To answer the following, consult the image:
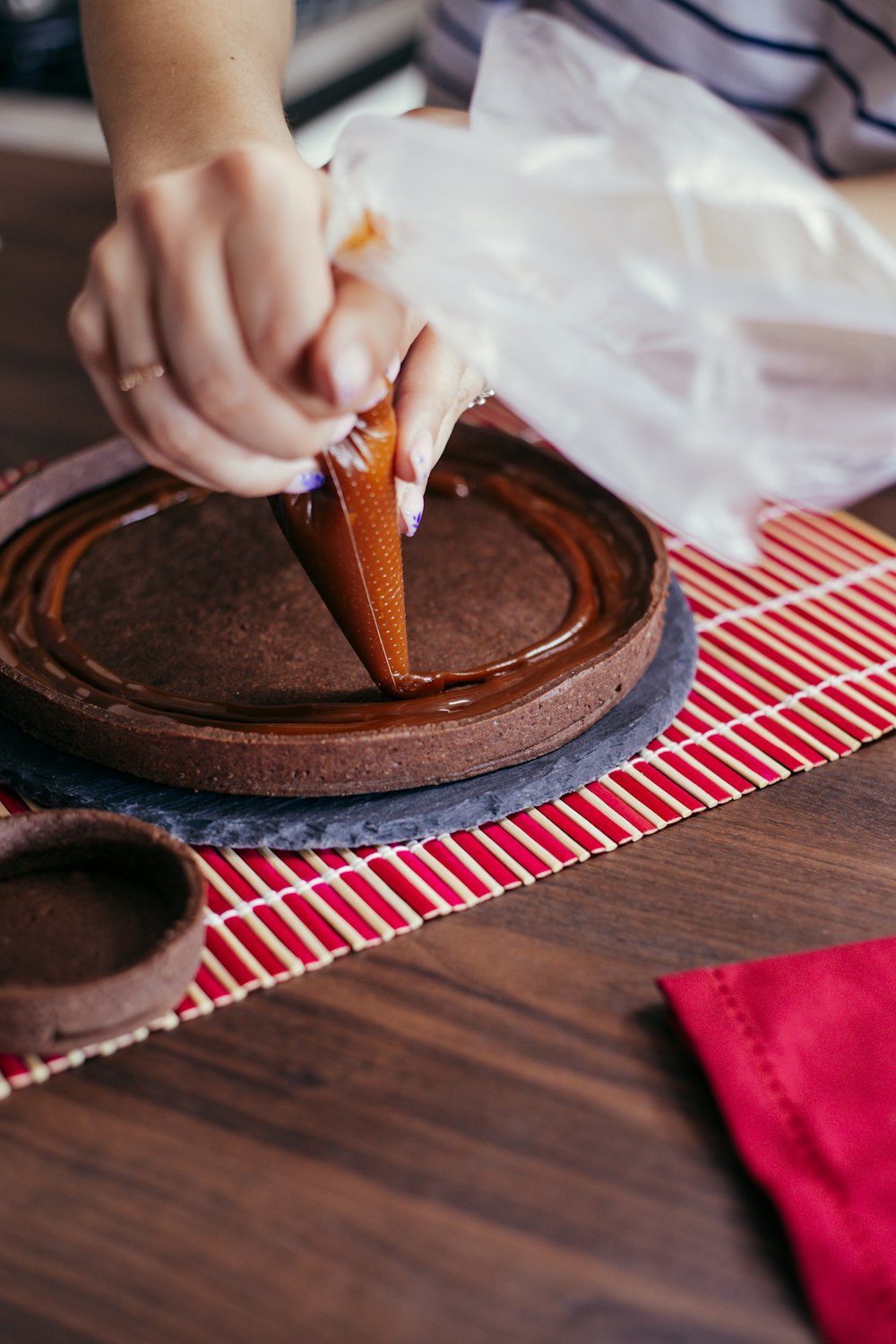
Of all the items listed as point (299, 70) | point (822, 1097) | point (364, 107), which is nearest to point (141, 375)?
point (822, 1097)

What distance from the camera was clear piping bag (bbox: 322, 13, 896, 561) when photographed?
2.41ft

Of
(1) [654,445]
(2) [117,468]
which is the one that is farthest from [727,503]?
(2) [117,468]

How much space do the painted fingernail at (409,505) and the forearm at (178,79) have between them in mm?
274

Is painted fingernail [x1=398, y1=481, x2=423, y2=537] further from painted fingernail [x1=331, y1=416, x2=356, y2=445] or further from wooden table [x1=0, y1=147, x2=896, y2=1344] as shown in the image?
wooden table [x1=0, y1=147, x2=896, y2=1344]

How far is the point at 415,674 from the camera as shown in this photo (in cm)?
93

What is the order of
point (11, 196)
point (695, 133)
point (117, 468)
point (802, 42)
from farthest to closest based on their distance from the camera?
point (11, 196) < point (802, 42) < point (117, 468) < point (695, 133)

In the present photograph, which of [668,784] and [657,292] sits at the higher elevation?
[657,292]

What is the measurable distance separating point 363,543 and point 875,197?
72cm

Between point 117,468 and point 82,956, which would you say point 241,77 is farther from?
point 82,956

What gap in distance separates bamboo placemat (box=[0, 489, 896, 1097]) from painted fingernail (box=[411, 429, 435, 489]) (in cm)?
25

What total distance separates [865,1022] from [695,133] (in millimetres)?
555

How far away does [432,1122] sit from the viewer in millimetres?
648

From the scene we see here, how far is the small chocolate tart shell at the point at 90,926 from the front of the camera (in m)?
0.65

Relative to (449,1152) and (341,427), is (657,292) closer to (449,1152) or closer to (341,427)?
(341,427)
